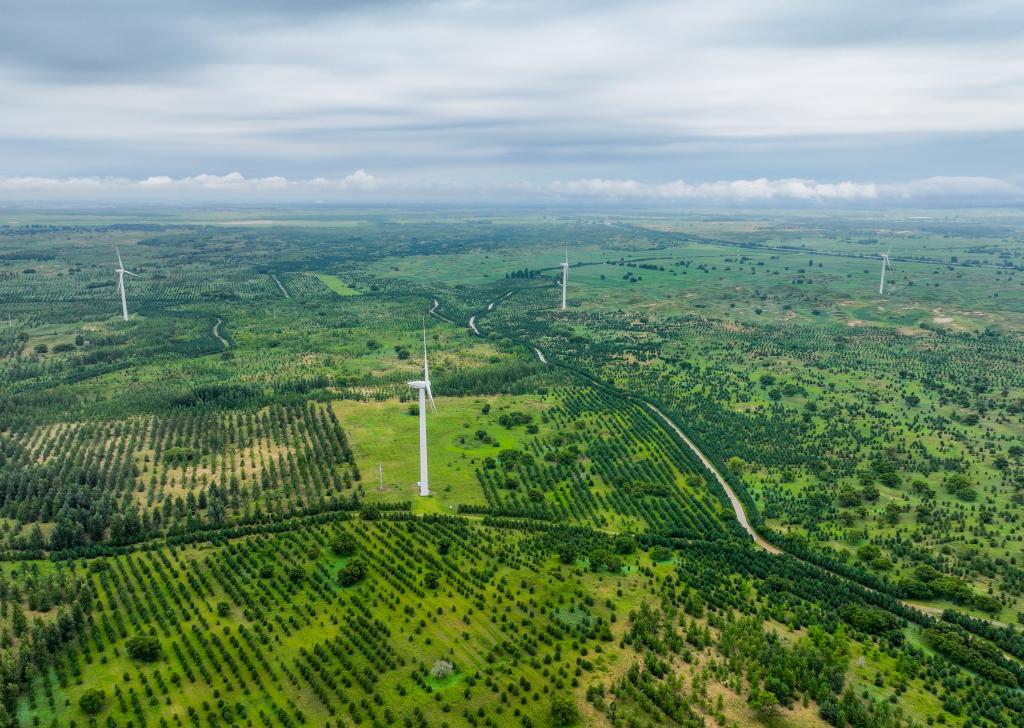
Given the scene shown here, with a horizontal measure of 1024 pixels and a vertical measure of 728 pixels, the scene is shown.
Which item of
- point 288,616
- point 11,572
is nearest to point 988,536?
point 288,616

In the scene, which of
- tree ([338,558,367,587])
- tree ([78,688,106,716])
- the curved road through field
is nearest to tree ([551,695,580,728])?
tree ([338,558,367,587])

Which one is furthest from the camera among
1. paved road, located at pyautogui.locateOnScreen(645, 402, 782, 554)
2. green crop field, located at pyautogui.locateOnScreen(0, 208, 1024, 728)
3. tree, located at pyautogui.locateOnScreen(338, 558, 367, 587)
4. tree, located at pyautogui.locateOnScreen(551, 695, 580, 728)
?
paved road, located at pyautogui.locateOnScreen(645, 402, 782, 554)

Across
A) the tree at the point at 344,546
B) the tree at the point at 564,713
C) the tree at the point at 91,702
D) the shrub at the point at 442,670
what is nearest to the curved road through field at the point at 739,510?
the tree at the point at 564,713

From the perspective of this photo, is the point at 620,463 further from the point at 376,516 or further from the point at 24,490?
the point at 24,490

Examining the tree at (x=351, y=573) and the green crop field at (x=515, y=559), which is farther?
the tree at (x=351, y=573)

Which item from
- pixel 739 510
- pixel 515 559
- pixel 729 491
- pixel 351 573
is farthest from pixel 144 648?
pixel 729 491

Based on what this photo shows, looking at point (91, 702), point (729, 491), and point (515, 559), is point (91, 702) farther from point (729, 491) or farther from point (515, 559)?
point (729, 491)

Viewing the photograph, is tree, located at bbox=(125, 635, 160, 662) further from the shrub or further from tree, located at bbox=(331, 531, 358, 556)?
the shrub

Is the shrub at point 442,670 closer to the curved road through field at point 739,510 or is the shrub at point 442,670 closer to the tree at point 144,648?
the tree at point 144,648
